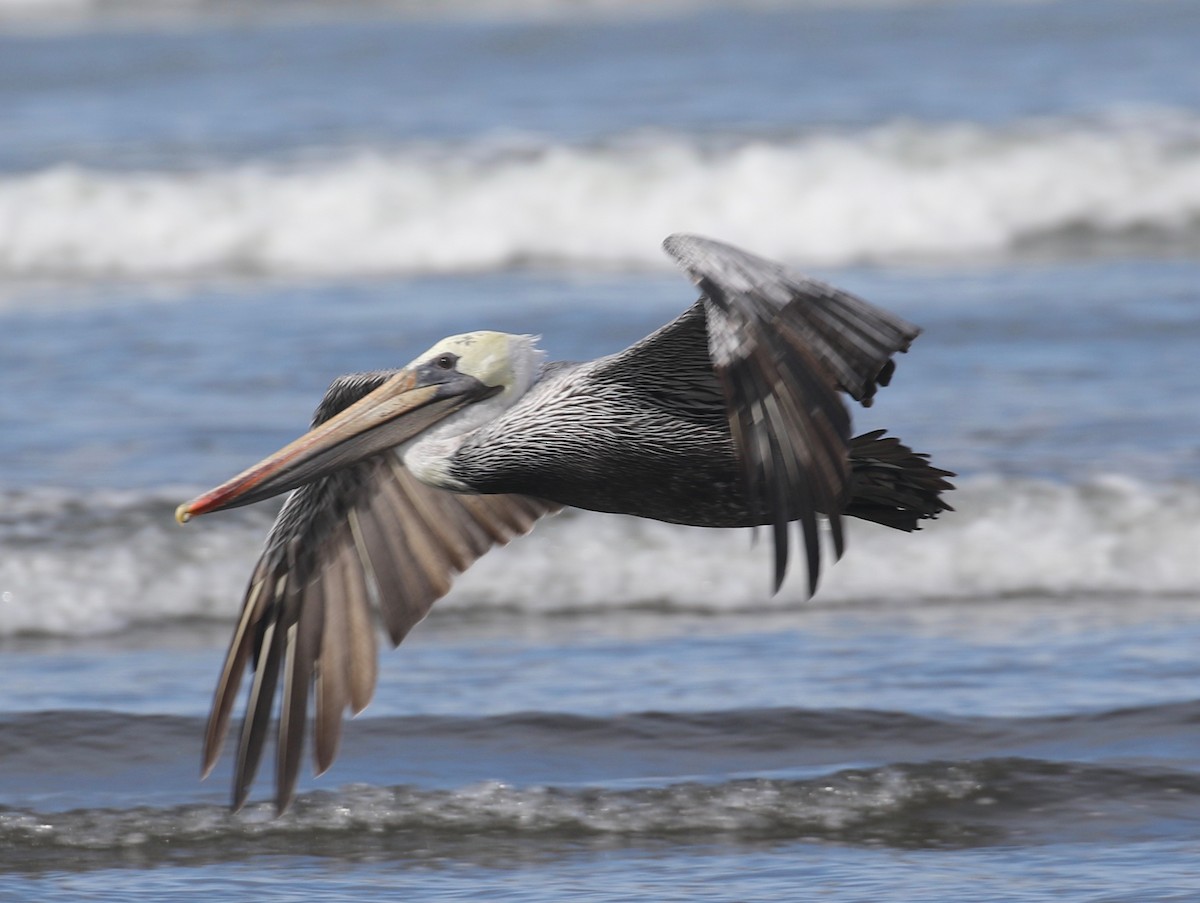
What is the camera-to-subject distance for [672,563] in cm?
840

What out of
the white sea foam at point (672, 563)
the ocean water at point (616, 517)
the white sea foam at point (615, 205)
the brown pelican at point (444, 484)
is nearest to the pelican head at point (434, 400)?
the brown pelican at point (444, 484)

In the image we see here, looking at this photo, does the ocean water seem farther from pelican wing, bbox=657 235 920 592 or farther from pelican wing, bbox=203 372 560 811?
pelican wing, bbox=657 235 920 592

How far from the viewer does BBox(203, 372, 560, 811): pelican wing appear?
5996 millimetres

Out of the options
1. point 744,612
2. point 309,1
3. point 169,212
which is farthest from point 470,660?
point 309,1

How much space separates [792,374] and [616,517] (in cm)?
415

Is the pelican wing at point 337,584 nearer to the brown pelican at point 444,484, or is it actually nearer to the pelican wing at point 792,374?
the brown pelican at point 444,484

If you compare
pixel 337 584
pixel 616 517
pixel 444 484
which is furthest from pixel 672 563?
pixel 444 484

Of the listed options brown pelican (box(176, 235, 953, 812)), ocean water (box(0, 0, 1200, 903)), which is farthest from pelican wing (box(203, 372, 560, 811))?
ocean water (box(0, 0, 1200, 903))

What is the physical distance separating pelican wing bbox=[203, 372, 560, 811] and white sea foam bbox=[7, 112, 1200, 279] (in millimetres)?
8658

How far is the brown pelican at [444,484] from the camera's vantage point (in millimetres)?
5746

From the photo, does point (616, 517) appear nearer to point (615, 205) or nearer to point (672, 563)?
point (672, 563)

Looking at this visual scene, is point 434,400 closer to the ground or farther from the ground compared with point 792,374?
farther from the ground

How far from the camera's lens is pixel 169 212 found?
15.9 metres

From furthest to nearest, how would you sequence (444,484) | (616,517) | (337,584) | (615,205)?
(615,205) → (616,517) → (337,584) → (444,484)
